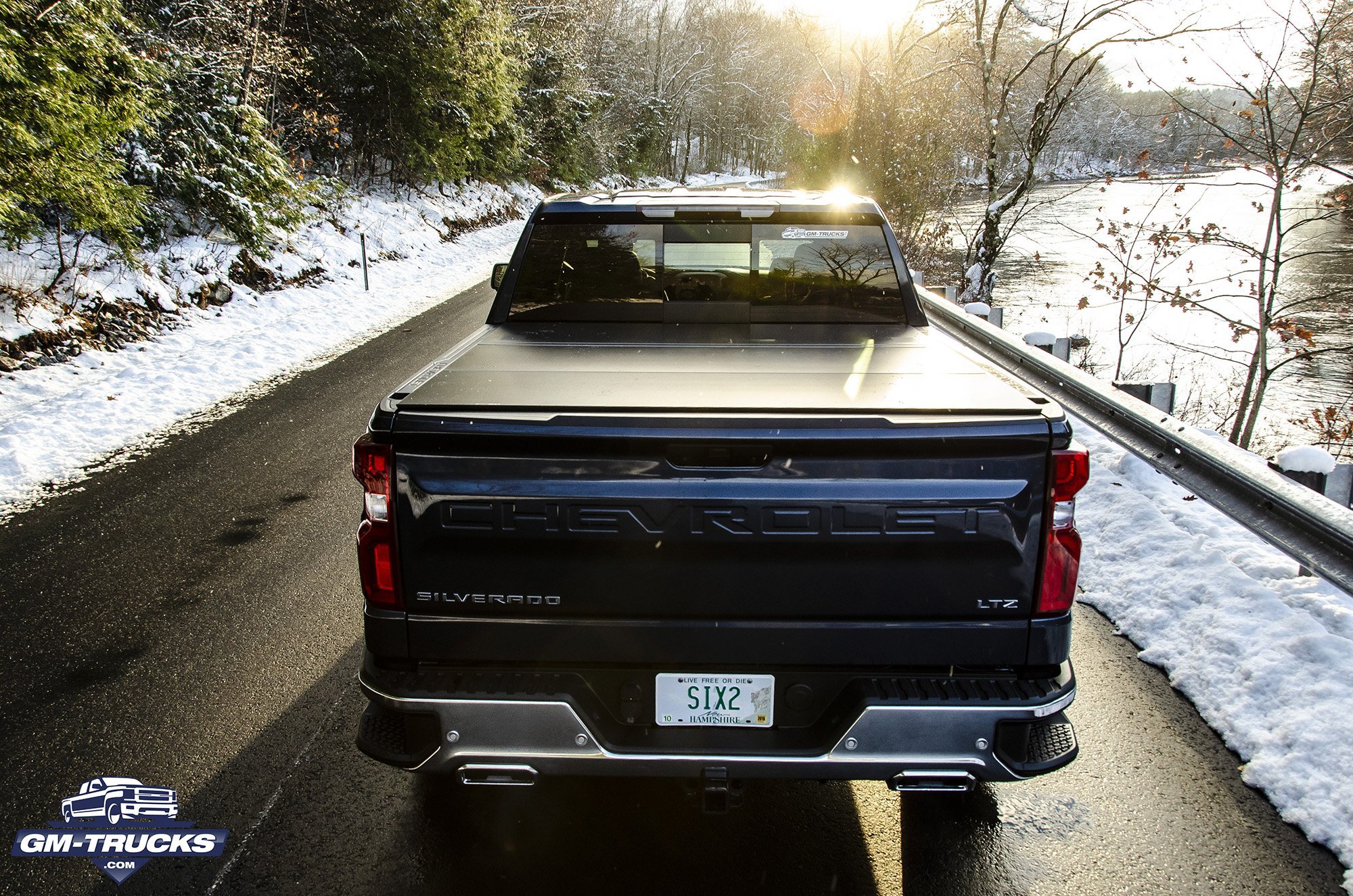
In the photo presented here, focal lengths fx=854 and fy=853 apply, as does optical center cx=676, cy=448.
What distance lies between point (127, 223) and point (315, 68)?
13102 millimetres

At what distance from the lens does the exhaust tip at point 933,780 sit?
2.40m

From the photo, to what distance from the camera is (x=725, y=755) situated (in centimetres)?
243

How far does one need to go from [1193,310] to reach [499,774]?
21176 mm

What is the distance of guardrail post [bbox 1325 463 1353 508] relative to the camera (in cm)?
451

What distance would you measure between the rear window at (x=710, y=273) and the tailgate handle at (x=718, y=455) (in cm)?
201

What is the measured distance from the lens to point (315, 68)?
70.5ft

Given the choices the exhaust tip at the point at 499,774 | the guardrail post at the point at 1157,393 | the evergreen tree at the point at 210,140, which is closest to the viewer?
the exhaust tip at the point at 499,774

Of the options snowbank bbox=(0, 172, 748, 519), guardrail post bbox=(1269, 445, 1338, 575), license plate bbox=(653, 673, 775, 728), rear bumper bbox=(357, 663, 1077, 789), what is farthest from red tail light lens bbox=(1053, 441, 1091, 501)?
snowbank bbox=(0, 172, 748, 519)

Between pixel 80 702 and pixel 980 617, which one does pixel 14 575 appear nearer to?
pixel 80 702

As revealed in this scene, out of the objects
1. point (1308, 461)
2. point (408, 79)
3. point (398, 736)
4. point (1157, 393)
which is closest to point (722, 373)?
point (398, 736)

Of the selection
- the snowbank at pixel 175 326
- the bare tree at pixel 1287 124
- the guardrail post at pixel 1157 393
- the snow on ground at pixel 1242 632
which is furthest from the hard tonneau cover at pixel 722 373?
the bare tree at pixel 1287 124

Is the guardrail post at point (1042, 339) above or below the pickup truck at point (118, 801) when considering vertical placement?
above

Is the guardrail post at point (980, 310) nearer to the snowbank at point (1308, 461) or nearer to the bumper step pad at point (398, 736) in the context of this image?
the snowbank at point (1308, 461)

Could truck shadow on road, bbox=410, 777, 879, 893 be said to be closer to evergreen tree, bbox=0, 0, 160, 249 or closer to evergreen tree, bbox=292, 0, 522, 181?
evergreen tree, bbox=0, 0, 160, 249
